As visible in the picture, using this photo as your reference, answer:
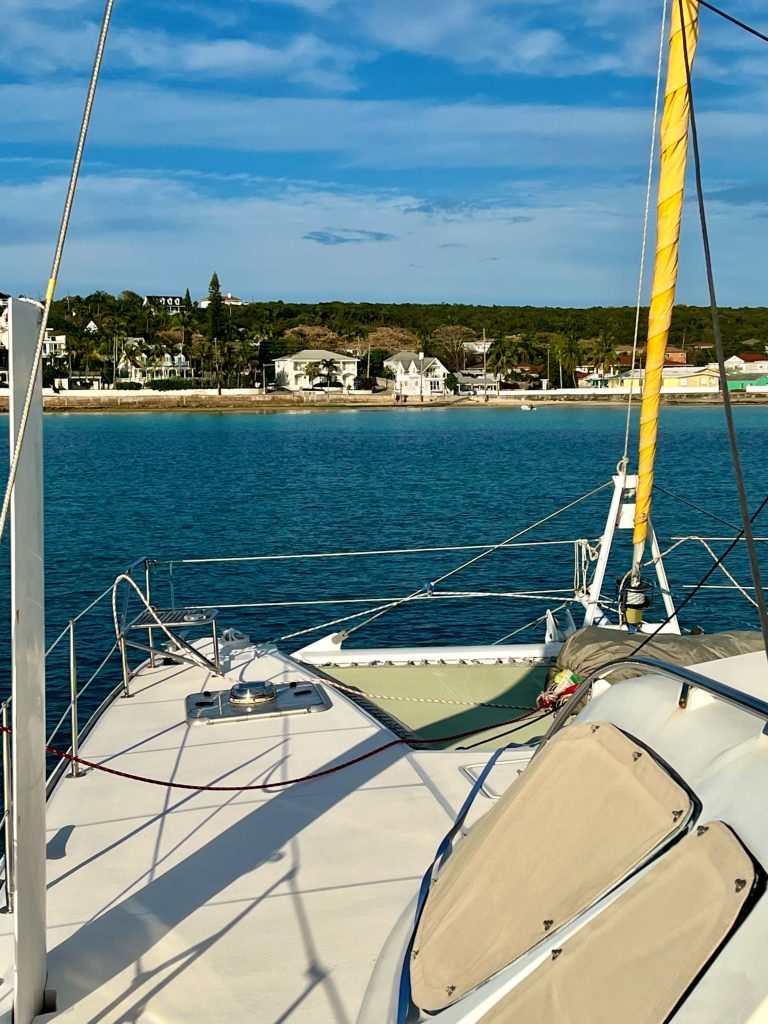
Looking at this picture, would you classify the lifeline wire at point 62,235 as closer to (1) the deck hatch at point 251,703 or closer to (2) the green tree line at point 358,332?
(1) the deck hatch at point 251,703

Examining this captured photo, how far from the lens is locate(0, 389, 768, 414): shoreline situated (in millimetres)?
122125

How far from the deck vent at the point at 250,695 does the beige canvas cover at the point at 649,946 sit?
4582 millimetres

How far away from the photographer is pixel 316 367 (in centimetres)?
13725

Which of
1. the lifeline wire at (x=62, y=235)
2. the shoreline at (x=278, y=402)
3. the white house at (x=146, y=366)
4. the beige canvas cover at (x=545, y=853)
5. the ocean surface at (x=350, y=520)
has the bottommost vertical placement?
the ocean surface at (x=350, y=520)

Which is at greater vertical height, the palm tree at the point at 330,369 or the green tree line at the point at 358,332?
the green tree line at the point at 358,332

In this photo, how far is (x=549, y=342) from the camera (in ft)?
505

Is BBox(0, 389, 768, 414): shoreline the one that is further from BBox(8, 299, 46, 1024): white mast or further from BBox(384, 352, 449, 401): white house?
BBox(8, 299, 46, 1024): white mast

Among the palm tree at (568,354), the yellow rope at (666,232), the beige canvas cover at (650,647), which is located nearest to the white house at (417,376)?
the palm tree at (568,354)

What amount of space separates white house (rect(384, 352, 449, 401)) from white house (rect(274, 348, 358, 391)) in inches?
242

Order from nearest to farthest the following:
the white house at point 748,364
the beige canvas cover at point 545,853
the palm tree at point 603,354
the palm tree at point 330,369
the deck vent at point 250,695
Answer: the beige canvas cover at point 545,853 → the deck vent at point 250,695 → the palm tree at point 330,369 → the white house at point 748,364 → the palm tree at point 603,354

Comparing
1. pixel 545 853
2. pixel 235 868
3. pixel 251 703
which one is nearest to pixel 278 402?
pixel 251 703

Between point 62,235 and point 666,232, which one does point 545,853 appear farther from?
point 666,232

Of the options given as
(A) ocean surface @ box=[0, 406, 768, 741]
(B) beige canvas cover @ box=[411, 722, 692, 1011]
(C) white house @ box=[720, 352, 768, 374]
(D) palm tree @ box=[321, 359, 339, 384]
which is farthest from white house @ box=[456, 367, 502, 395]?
(B) beige canvas cover @ box=[411, 722, 692, 1011]

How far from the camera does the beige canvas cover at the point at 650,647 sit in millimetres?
7262
